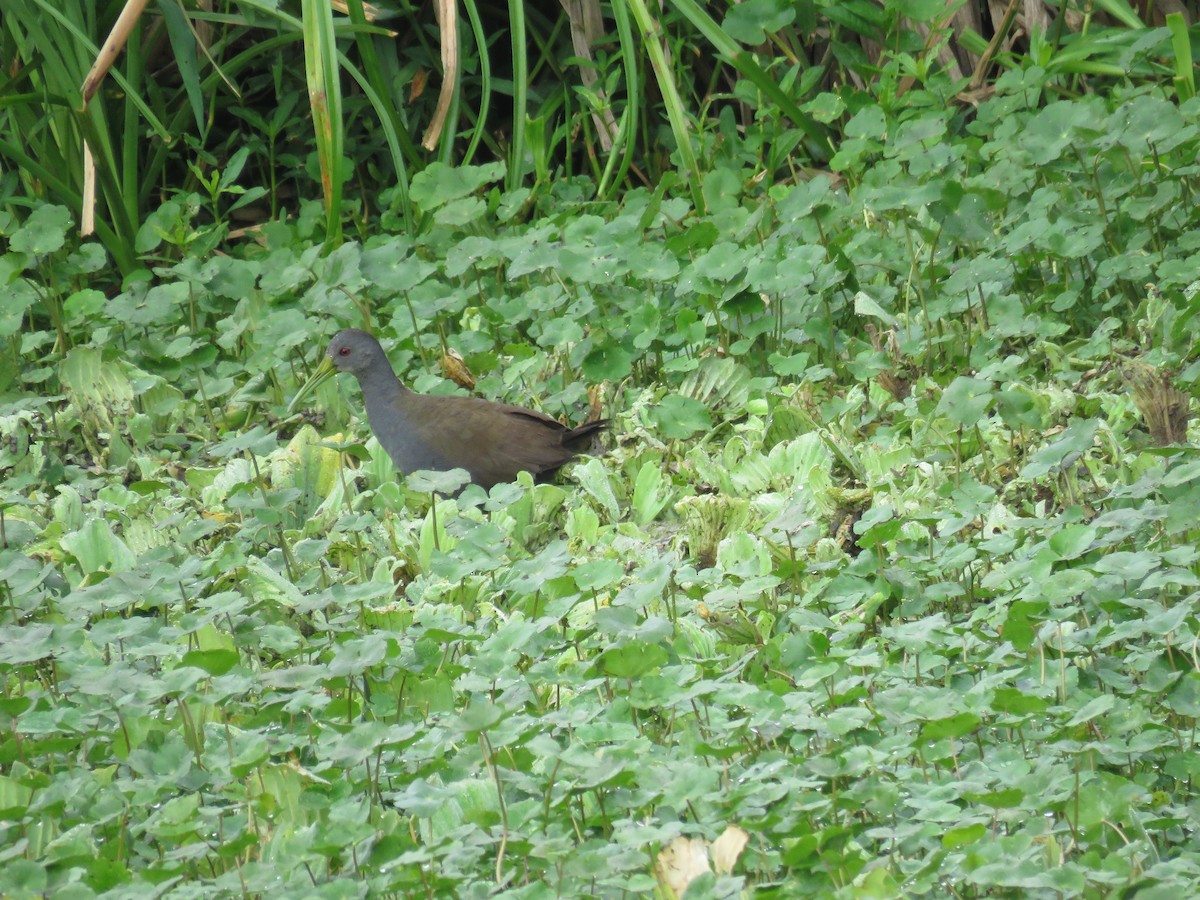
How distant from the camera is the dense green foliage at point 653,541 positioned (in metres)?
2.40

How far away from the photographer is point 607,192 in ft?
20.6

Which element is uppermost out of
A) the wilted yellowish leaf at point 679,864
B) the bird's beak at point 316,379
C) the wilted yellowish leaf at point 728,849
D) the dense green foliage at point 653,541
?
the wilted yellowish leaf at point 728,849

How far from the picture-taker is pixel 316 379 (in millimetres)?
5121

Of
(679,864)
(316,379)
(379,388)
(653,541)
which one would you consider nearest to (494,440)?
(379,388)

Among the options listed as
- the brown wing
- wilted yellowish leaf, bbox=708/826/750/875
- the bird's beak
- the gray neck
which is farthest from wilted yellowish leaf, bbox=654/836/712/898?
the bird's beak

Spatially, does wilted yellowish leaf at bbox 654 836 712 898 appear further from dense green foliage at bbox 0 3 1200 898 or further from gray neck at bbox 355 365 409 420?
gray neck at bbox 355 365 409 420

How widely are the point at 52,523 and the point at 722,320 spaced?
209cm

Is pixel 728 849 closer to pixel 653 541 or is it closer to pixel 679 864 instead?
pixel 679 864

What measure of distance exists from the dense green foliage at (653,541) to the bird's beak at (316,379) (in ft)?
0.22

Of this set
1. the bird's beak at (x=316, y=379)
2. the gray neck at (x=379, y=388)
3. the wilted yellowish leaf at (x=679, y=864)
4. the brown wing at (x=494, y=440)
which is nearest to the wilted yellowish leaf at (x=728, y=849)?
the wilted yellowish leaf at (x=679, y=864)

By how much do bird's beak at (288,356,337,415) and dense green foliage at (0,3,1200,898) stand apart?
0.07 meters

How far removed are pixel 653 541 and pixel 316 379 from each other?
1.53 metres

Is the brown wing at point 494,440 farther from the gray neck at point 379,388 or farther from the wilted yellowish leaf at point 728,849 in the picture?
the wilted yellowish leaf at point 728,849

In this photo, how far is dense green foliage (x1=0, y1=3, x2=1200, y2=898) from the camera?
2.40 m
